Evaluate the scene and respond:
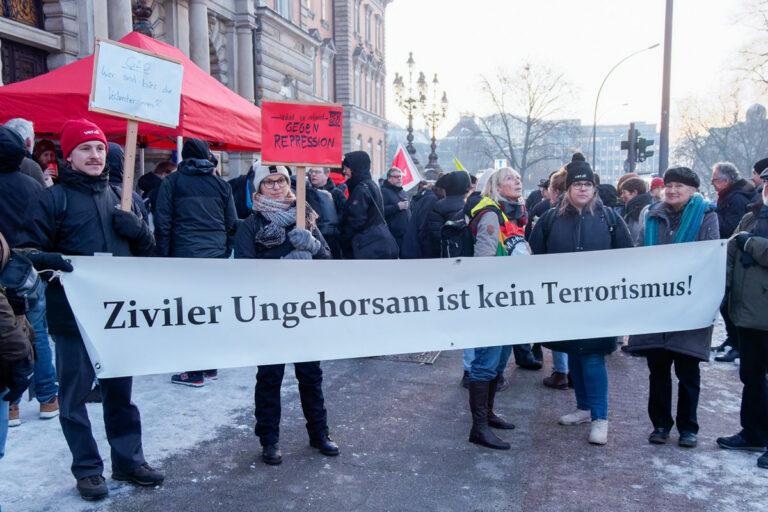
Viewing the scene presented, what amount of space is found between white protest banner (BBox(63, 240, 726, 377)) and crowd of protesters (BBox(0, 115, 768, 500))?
15cm

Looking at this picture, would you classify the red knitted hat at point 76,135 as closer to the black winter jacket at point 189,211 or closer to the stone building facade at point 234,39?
the stone building facade at point 234,39

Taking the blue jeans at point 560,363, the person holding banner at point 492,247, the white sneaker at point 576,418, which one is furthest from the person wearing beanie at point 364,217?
the white sneaker at point 576,418

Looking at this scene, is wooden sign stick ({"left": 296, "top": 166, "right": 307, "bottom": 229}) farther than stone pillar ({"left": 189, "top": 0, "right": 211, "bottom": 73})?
No

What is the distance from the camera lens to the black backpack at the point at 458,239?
4.76 m

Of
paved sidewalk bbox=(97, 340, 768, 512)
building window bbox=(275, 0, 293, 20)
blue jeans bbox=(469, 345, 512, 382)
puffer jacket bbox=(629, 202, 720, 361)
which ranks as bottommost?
paved sidewalk bbox=(97, 340, 768, 512)

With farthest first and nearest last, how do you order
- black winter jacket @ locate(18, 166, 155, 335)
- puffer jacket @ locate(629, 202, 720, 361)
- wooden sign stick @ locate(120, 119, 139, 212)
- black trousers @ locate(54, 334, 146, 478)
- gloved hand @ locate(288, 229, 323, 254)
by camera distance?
puffer jacket @ locate(629, 202, 720, 361)
gloved hand @ locate(288, 229, 323, 254)
wooden sign stick @ locate(120, 119, 139, 212)
black trousers @ locate(54, 334, 146, 478)
black winter jacket @ locate(18, 166, 155, 335)

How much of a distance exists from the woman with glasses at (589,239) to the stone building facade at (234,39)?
7.24 feet

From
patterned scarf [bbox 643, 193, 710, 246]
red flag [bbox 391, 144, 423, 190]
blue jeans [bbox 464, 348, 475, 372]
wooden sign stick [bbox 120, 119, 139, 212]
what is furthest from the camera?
→ red flag [bbox 391, 144, 423, 190]

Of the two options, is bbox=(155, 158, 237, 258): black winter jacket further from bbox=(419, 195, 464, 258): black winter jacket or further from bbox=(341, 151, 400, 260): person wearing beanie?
bbox=(419, 195, 464, 258): black winter jacket

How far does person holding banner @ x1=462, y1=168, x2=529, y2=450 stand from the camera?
4.43 metres

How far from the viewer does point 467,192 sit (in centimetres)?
689

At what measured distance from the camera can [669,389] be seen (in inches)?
175

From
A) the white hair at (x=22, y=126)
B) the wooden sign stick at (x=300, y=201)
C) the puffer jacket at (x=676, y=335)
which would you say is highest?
the white hair at (x=22, y=126)

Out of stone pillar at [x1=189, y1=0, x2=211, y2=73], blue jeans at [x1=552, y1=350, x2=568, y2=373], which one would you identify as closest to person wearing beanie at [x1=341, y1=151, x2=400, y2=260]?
blue jeans at [x1=552, y1=350, x2=568, y2=373]
